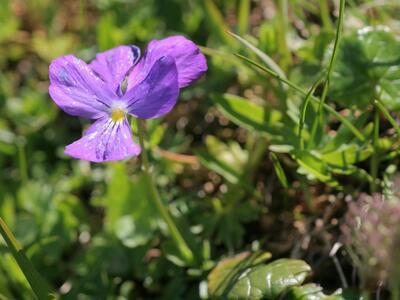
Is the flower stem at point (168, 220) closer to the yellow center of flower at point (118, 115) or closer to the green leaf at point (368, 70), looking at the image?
the yellow center of flower at point (118, 115)

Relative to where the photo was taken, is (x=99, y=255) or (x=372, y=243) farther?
(x=99, y=255)

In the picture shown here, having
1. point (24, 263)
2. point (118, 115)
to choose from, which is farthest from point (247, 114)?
point (24, 263)

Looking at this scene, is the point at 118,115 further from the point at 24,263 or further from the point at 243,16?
the point at 243,16

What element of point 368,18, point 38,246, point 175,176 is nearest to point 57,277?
point 38,246

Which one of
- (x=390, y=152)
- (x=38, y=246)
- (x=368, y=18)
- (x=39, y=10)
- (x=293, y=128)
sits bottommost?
(x=38, y=246)

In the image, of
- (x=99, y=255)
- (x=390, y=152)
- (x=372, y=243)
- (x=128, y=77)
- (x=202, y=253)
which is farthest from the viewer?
(x=99, y=255)

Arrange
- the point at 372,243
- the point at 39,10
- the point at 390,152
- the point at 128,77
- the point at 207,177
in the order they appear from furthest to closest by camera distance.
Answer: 1. the point at 39,10
2. the point at 207,177
3. the point at 390,152
4. the point at 128,77
5. the point at 372,243

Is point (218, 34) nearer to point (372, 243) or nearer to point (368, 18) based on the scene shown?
point (368, 18)
